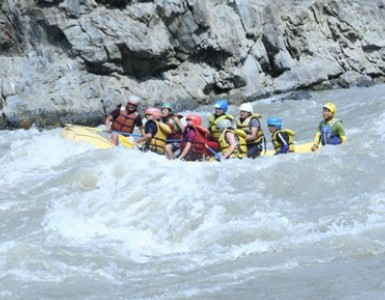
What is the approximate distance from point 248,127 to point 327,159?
176cm

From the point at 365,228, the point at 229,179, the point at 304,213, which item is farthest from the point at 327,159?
the point at 365,228

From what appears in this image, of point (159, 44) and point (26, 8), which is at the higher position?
point (26, 8)

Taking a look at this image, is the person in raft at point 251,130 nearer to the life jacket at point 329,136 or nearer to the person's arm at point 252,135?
the person's arm at point 252,135

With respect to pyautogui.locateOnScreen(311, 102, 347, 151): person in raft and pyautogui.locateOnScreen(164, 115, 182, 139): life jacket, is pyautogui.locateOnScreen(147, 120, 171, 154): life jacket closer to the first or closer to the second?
pyautogui.locateOnScreen(164, 115, 182, 139): life jacket

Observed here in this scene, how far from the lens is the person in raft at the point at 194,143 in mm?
9977

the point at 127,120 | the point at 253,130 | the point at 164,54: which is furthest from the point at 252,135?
the point at 164,54

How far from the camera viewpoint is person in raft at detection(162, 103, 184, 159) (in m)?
10.5

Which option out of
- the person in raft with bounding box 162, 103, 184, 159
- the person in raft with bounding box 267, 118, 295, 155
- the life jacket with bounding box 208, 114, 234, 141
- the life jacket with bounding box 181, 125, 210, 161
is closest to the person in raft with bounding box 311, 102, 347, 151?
the person in raft with bounding box 267, 118, 295, 155

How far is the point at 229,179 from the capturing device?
27.8 ft

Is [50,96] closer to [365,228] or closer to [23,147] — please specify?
[23,147]

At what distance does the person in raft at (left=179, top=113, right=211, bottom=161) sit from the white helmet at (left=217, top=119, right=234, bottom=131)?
0.33 metres

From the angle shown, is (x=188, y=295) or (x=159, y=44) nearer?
(x=188, y=295)

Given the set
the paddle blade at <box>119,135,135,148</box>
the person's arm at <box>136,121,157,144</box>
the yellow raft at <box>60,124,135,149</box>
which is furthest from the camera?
the paddle blade at <box>119,135,135,148</box>

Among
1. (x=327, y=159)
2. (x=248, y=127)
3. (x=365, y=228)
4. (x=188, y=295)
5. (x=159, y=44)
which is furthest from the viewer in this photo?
(x=159, y=44)
